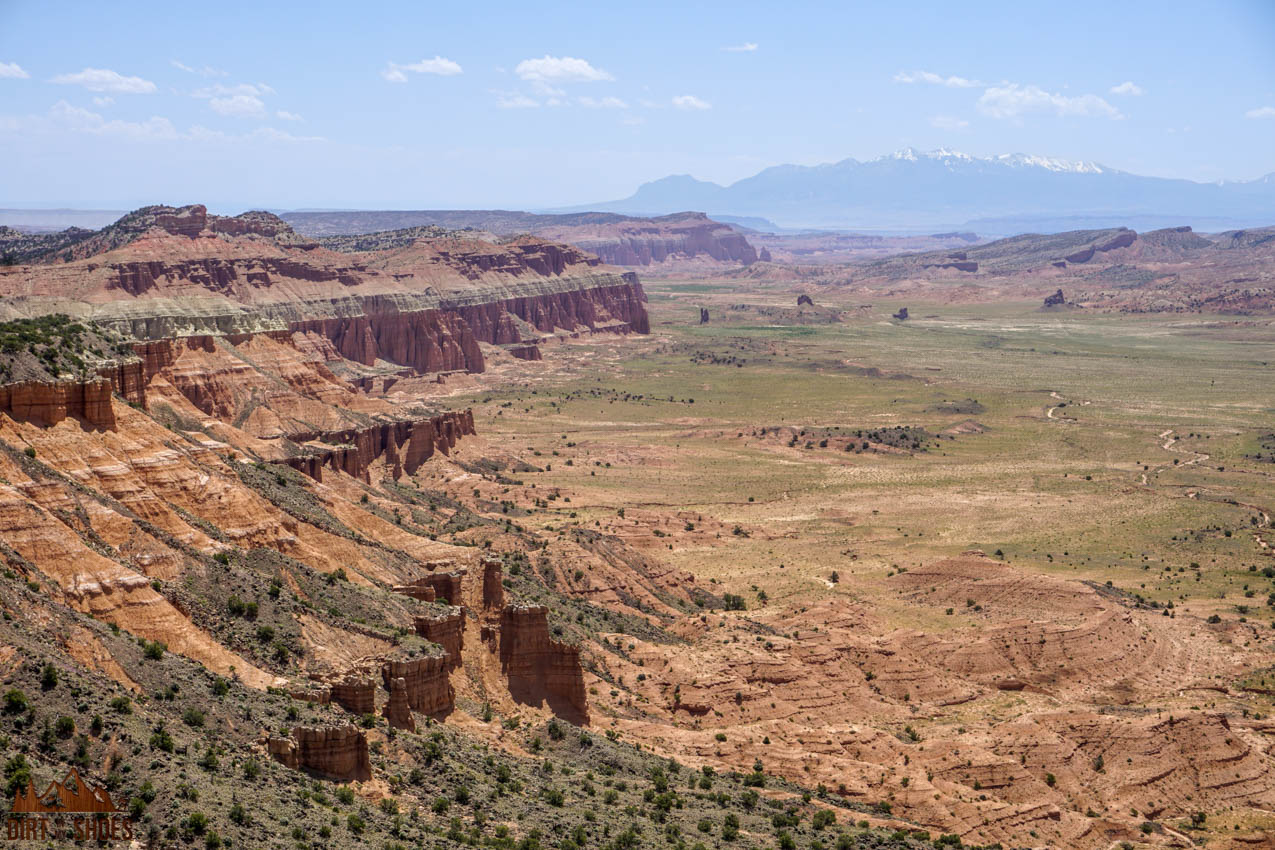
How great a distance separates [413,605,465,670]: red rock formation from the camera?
4028 cm

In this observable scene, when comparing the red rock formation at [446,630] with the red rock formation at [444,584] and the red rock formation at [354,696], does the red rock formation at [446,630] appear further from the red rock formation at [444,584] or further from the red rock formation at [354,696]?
the red rock formation at [354,696]

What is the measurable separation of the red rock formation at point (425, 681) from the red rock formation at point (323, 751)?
523 cm

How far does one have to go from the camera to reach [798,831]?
35812 millimetres

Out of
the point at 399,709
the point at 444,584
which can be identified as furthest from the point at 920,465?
the point at 399,709

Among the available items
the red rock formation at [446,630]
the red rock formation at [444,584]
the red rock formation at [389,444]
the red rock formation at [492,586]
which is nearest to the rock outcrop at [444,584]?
the red rock formation at [444,584]

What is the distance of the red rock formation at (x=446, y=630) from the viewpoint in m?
40.3

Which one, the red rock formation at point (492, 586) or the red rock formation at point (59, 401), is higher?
the red rock formation at point (59, 401)

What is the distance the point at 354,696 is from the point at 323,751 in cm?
409

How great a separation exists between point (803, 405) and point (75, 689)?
126m

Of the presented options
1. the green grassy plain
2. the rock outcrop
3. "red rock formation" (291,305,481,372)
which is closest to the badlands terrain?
the rock outcrop

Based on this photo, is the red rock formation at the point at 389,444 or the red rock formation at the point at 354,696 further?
the red rock formation at the point at 389,444

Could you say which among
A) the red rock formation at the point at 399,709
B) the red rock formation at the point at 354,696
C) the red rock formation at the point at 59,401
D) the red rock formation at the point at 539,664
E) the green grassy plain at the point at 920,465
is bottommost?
the green grassy plain at the point at 920,465

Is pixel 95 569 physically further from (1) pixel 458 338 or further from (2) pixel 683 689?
(1) pixel 458 338

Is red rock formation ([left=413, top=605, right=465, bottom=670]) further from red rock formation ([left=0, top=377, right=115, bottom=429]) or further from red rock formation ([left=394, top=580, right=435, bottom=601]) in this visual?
red rock formation ([left=0, top=377, right=115, bottom=429])
